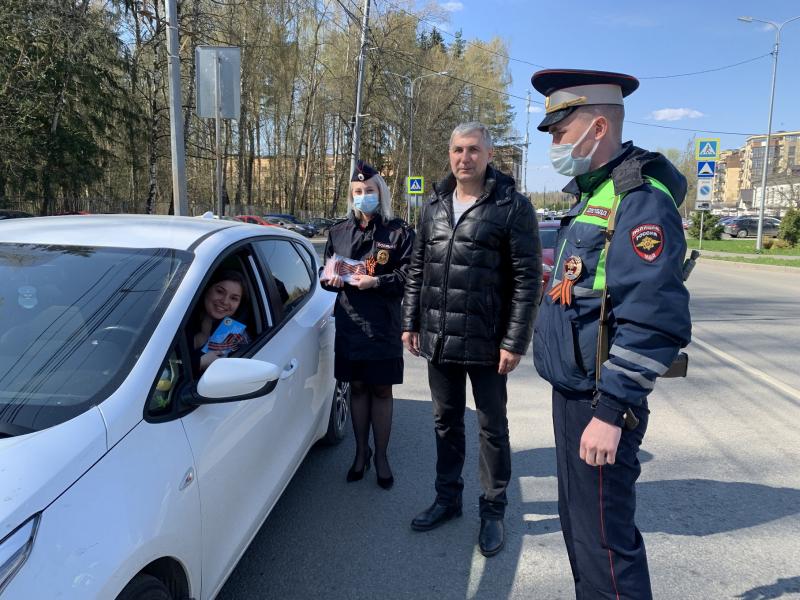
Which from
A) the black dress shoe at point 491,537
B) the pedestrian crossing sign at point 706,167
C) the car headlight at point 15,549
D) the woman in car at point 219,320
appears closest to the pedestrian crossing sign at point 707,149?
the pedestrian crossing sign at point 706,167

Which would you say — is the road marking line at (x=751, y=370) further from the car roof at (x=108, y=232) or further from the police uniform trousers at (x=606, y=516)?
the car roof at (x=108, y=232)

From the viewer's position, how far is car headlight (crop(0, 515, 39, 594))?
121 centimetres

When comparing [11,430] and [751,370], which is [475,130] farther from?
[751,370]

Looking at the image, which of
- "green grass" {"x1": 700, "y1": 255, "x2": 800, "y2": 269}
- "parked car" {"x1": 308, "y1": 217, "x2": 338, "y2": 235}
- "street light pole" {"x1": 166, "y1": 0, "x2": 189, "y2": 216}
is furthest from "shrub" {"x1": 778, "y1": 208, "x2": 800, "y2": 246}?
"parked car" {"x1": 308, "y1": 217, "x2": 338, "y2": 235}

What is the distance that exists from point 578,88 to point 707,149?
20.6m

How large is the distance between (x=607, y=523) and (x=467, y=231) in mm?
1403

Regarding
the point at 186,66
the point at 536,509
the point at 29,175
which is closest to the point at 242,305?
the point at 536,509

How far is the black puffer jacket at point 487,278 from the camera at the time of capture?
270 centimetres

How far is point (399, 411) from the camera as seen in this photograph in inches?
189

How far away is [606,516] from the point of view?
6.17ft

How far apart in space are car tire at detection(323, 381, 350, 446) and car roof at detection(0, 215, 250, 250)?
156 centimetres

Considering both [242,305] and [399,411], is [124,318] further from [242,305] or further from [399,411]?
[399,411]

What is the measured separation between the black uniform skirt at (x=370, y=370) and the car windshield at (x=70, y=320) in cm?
134

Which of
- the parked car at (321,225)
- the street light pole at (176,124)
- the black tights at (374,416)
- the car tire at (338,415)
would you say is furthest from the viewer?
the parked car at (321,225)
